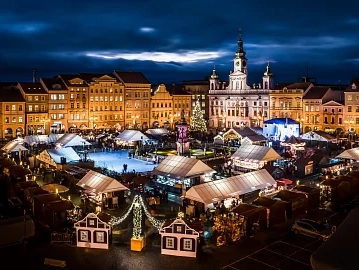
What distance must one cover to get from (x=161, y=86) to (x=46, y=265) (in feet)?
199

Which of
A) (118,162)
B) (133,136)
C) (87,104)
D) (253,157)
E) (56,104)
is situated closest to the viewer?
(253,157)

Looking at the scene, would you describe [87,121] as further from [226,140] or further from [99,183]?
[99,183]

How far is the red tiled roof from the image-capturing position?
71.0 m

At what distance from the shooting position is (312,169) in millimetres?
33000

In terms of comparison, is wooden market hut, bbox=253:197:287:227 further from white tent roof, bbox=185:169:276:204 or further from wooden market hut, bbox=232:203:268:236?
white tent roof, bbox=185:169:276:204

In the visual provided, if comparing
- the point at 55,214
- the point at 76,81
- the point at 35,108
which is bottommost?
the point at 55,214

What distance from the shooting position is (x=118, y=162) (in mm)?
38531

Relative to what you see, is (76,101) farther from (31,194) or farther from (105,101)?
(31,194)

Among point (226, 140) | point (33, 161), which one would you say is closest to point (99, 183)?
point (33, 161)

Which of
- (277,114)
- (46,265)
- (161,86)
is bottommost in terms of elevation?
(46,265)

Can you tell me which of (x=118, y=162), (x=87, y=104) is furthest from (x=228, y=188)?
(x=87, y=104)

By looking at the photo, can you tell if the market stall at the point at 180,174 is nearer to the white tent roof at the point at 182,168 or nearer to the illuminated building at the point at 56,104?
the white tent roof at the point at 182,168

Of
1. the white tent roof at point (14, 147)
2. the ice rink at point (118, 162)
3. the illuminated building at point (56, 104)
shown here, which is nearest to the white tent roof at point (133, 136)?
the ice rink at point (118, 162)

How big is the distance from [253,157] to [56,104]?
3857 cm
